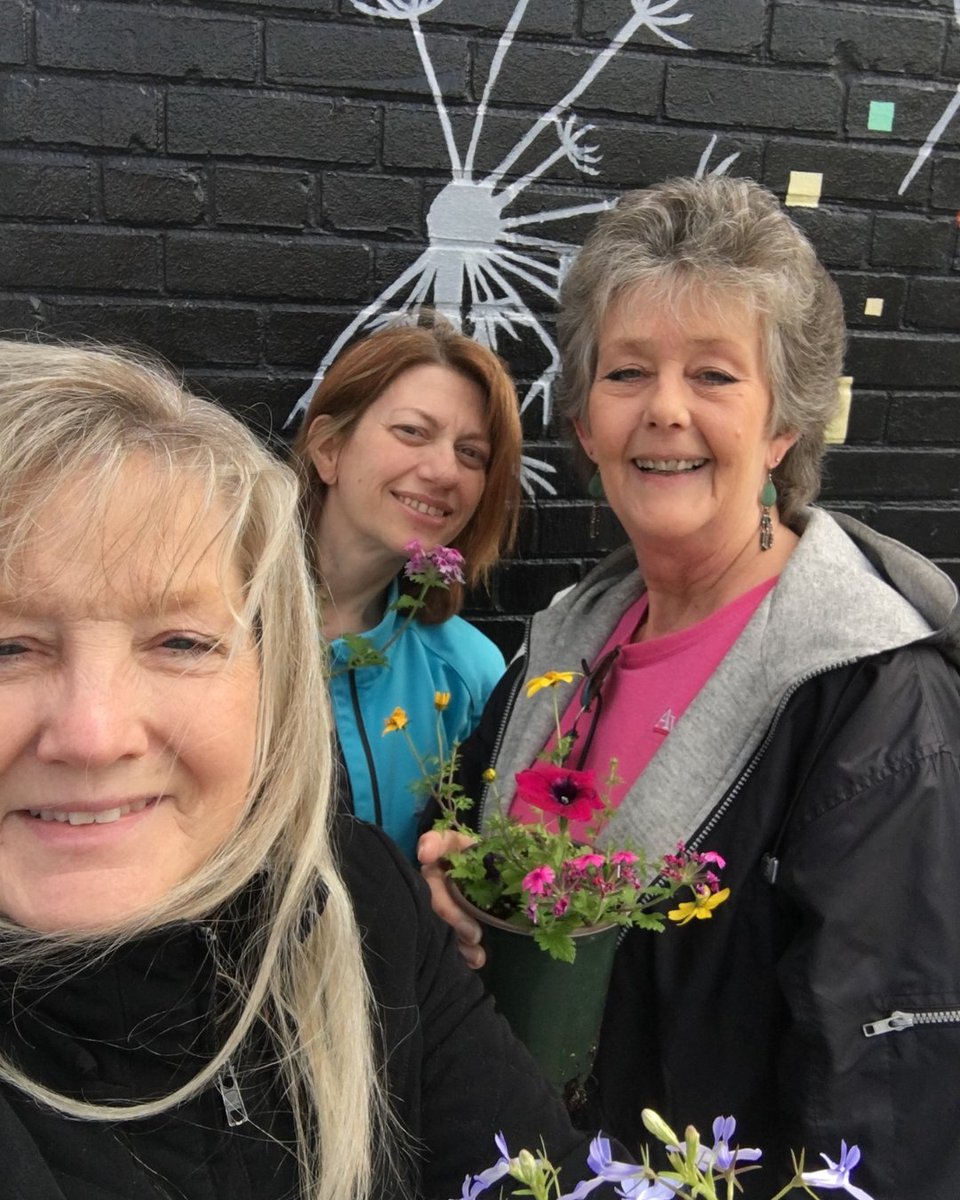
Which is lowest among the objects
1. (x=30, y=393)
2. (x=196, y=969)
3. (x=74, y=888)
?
(x=196, y=969)

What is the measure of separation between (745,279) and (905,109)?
4.42ft

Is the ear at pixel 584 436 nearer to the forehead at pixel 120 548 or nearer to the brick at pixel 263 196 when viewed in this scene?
the brick at pixel 263 196

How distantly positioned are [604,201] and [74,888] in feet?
6.92

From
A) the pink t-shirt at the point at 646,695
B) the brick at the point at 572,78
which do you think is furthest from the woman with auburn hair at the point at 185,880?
the brick at the point at 572,78

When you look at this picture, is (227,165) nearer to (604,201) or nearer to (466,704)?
(604,201)

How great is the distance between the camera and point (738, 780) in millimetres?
1506

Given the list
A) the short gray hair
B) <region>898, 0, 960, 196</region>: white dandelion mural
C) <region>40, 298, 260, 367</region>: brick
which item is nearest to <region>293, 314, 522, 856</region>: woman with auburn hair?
<region>40, 298, 260, 367</region>: brick

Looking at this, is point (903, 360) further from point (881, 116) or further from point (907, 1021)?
point (907, 1021)

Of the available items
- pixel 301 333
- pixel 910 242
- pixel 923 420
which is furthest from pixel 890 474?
pixel 301 333

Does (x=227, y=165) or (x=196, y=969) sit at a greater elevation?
(x=227, y=165)

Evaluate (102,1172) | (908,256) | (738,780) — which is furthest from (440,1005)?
(908,256)

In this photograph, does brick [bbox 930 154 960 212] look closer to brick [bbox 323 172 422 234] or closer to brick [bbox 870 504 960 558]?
brick [bbox 870 504 960 558]

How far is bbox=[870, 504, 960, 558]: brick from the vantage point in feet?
9.34

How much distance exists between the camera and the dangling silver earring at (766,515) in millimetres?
1812
